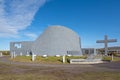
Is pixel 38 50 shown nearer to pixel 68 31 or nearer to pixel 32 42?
pixel 32 42

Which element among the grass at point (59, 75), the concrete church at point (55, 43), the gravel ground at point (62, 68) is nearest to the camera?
the grass at point (59, 75)

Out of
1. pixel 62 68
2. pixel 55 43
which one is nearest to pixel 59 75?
pixel 62 68

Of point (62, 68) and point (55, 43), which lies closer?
point (62, 68)

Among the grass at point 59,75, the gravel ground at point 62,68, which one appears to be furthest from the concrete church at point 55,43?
the grass at point 59,75

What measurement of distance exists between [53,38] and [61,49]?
Result: 14.5 ft

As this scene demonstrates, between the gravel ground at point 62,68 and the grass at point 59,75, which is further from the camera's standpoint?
the gravel ground at point 62,68

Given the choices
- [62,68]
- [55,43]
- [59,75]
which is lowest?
[62,68]

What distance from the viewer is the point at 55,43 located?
177 feet

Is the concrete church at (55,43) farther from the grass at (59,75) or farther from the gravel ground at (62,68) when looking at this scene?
the grass at (59,75)

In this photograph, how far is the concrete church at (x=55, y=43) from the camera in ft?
176

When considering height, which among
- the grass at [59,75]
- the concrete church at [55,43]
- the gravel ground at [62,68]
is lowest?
the gravel ground at [62,68]

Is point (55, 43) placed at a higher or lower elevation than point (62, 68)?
higher

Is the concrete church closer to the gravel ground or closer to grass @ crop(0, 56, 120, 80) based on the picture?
the gravel ground

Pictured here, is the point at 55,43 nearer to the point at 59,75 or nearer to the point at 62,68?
the point at 62,68
